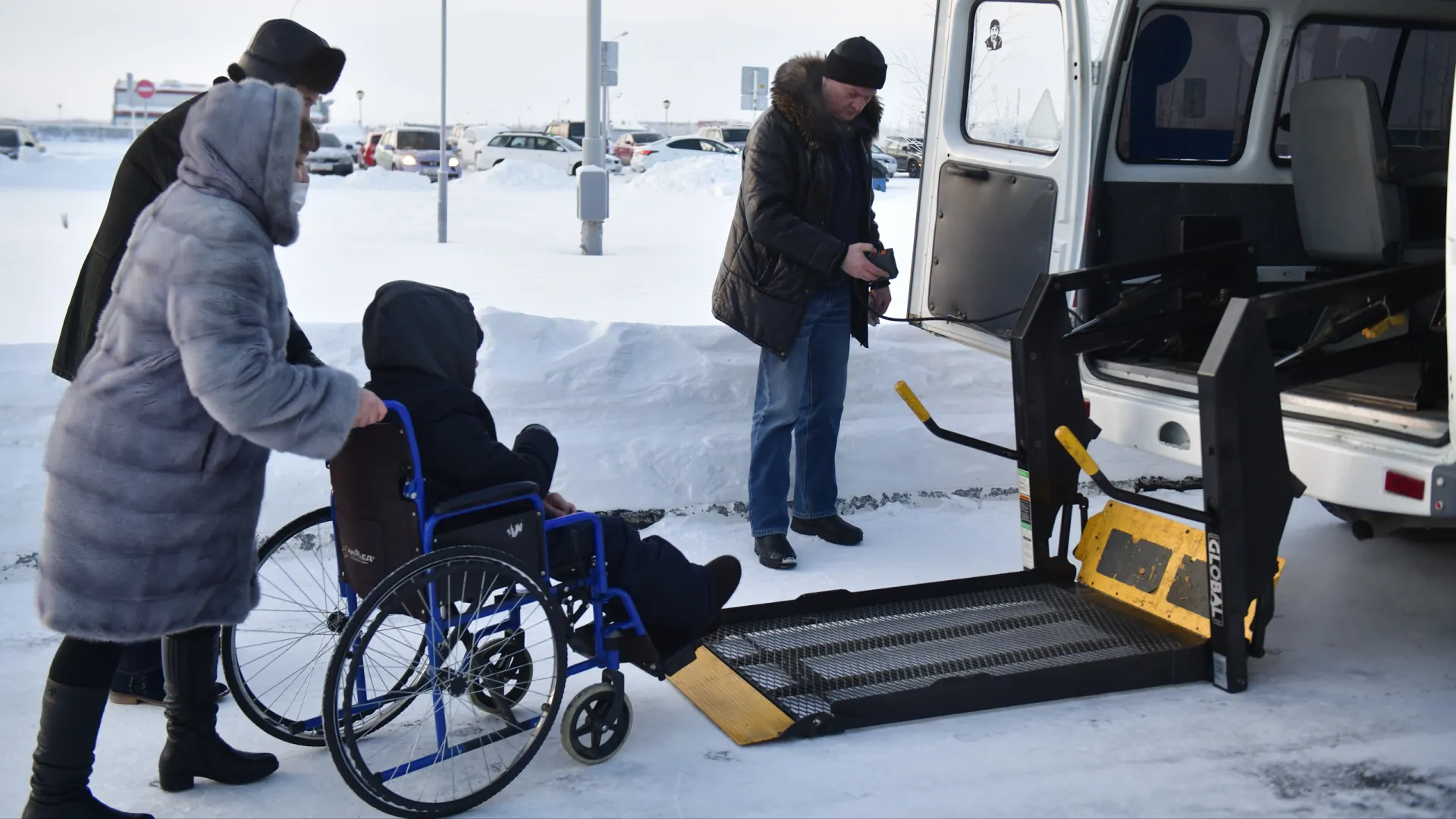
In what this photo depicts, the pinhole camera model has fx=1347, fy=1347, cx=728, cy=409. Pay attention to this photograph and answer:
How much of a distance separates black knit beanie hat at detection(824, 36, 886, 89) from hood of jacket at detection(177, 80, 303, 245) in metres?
2.46

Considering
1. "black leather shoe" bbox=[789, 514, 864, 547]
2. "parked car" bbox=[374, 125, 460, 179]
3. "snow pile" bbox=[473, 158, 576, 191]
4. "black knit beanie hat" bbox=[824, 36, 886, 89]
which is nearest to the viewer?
"black knit beanie hat" bbox=[824, 36, 886, 89]

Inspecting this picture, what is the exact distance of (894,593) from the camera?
4488 mm

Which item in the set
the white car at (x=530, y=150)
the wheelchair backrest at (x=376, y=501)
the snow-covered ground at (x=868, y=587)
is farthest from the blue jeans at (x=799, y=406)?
the white car at (x=530, y=150)

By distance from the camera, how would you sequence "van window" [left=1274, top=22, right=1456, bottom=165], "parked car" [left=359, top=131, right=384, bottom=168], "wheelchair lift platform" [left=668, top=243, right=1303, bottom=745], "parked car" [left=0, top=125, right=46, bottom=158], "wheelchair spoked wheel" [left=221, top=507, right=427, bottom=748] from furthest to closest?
"parked car" [left=359, top=131, right=384, bottom=168], "parked car" [left=0, top=125, right=46, bottom=158], "van window" [left=1274, top=22, right=1456, bottom=165], "wheelchair lift platform" [left=668, top=243, right=1303, bottom=745], "wheelchair spoked wheel" [left=221, top=507, right=427, bottom=748]

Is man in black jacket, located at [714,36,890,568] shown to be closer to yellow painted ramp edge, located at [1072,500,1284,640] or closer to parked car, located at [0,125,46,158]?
Answer: yellow painted ramp edge, located at [1072,500,1284,640]

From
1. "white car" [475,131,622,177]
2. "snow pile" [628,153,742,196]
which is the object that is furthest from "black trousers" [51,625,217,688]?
"white car" [475,131,622,177]

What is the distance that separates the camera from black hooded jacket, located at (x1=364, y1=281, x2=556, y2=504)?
3.16m

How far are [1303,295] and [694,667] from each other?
2.09 meters

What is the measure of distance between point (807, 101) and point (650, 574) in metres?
2.24

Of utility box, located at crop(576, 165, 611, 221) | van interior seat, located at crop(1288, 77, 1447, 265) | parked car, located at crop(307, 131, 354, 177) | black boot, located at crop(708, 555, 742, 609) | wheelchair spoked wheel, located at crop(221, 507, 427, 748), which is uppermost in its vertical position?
van interior seat, located at crop(1288, 77, 1447, 265)

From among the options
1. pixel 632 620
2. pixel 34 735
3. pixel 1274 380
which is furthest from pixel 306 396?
pixel 1274 380

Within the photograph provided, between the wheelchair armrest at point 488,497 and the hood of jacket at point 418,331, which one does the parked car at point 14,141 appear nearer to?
the hood of jacket at point 418,331

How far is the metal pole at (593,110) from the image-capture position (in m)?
13.9

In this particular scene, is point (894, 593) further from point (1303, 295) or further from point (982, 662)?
point (1303, 295)
